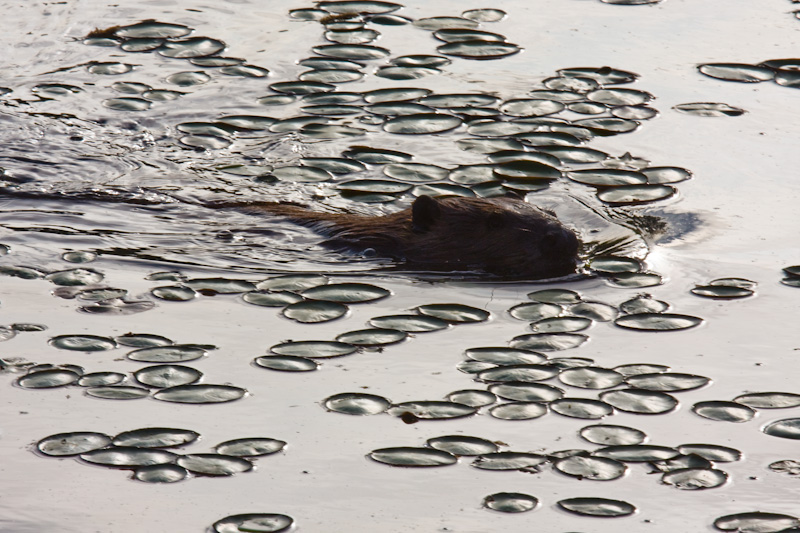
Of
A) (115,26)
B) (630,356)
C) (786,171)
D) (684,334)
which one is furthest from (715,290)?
(115,26)

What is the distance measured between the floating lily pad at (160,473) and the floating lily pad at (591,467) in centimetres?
136

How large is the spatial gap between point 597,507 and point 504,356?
1359mm

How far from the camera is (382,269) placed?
6.90 metres

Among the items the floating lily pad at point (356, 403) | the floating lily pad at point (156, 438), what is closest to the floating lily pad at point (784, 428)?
the floating lily pad at point (356, 403)

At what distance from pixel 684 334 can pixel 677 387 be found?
731 mm

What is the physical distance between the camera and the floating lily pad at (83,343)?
17.7ft

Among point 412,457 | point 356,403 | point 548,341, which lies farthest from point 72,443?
point 548,341

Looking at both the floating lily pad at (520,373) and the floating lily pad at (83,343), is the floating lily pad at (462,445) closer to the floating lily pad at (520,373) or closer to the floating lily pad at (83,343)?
the floating lily pad at (520,373)

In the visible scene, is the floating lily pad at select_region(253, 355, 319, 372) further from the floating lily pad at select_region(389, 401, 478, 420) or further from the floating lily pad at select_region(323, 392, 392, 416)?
the floating lily pad at select_region(389, 401, 478, 420)

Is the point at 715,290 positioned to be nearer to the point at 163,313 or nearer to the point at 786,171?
the point at 786,171

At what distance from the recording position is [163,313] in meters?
5.95

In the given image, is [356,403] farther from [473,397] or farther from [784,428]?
[784,428]

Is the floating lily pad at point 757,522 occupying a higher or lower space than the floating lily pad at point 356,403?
lower

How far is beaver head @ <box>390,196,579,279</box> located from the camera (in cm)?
678
